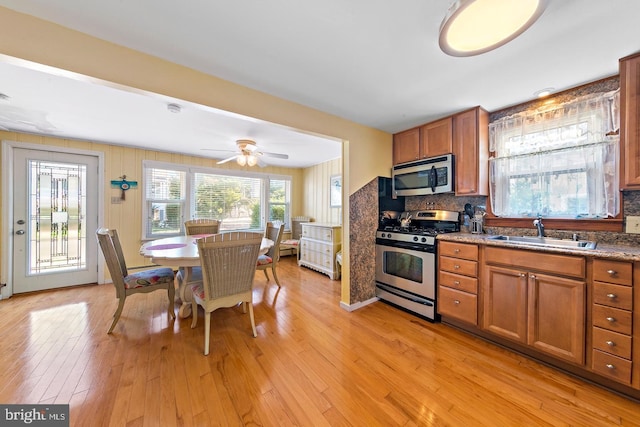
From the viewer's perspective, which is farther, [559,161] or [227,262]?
[559,161]

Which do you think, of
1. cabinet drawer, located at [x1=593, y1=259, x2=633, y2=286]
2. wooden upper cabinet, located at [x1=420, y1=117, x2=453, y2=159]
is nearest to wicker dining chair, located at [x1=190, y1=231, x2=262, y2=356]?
wooden upper cabinet, located at [x1=420, y1=117, x2=453, y2=159]

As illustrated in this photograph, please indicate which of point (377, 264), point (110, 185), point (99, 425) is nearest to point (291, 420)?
point (99, 425)

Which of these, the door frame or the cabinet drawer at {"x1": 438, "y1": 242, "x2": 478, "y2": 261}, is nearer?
the cabinet drawer at {"x1": 438, "y1": 242, "x2": 478, "y2": 261}

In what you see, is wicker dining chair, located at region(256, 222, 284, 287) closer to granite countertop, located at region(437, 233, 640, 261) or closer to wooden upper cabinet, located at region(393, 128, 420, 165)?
wooden upper cabinet, located at region(393, 128, 420, 165)

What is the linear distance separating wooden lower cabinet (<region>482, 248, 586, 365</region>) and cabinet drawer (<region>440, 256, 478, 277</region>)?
4.1 inches

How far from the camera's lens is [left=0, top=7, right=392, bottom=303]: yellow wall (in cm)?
121

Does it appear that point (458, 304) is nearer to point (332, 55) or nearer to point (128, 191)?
point (332, 55)

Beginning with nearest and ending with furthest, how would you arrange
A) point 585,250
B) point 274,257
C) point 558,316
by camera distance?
point 585,250, point 558,316, point 274,257

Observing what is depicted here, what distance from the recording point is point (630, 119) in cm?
159

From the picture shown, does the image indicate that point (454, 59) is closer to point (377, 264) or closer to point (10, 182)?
point (377, 264)

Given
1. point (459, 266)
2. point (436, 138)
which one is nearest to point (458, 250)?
point (459, 266)

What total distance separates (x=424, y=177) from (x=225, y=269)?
2489mm

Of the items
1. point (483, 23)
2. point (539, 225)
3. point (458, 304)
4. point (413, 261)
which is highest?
point (483, 23)

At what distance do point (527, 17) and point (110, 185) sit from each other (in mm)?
5166
